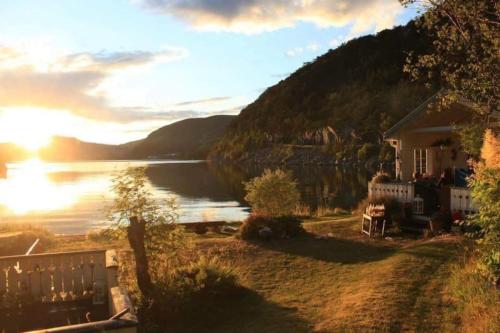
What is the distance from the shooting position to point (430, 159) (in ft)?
77.2

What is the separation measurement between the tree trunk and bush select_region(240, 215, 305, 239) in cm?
804

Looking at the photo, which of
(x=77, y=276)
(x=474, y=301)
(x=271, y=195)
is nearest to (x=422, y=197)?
(x=271, y=195)

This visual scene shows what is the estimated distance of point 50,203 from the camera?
61.2 m

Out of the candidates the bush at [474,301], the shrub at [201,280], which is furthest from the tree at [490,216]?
the shrub at [201,280]

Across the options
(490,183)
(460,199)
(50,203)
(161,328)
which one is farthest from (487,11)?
(50,203)

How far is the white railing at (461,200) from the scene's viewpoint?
1661 cm

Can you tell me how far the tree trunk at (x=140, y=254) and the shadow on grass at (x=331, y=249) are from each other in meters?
6.35

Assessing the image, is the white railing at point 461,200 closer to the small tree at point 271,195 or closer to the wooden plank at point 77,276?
the small tree at point 271,195

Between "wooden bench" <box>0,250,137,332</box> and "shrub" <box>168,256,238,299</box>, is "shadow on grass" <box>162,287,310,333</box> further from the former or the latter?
"wooden bench" <box>0,250,137,332</box>

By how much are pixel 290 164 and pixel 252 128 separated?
40154 mm

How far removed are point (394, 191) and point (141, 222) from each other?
39.0 feet

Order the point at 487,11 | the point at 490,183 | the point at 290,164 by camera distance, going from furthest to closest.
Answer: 1. the point at 290,164
2. the point at 487,11
3. the point at 490,183

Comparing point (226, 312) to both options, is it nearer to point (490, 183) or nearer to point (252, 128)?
point (490, 183)

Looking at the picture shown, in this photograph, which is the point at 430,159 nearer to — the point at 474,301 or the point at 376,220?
the point at 376,220
